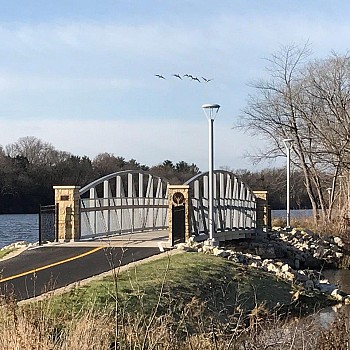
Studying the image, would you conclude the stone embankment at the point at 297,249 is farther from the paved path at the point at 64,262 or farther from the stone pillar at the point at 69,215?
the stone pillar at the point at 69,215

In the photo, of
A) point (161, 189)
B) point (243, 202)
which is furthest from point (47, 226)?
point (243, 202)

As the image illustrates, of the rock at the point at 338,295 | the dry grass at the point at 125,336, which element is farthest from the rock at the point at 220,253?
the dry grass at the point at 125,336

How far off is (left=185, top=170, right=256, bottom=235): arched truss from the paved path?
213 centimetres

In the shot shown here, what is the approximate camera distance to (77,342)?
7.52m

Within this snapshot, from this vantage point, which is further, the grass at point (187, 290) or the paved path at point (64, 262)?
the paved path at point (64, 262)

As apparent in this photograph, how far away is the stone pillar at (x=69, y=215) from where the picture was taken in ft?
75.1

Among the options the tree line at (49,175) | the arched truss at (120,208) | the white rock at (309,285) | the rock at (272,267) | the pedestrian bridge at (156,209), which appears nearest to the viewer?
the white rock at (309,285)

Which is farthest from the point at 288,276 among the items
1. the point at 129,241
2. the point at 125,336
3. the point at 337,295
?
the point at 125,336

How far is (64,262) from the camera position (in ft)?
58.2

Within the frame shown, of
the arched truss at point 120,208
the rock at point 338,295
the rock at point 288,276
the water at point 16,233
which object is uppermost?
the arched truss at point 120,208

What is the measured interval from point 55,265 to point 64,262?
0.55 metres

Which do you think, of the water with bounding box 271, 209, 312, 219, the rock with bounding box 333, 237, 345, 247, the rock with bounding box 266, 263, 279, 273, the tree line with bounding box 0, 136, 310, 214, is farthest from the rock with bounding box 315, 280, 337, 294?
the tree line with bounding box 0, 136, 310, 214

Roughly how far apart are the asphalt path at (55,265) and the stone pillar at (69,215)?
2.27 m

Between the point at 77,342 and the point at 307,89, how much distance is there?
36.3m
